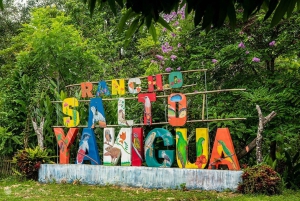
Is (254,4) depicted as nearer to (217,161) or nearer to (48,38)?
(217,161)

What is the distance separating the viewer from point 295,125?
7.03m

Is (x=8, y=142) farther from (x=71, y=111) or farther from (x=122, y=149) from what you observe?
(x=122, y=149)

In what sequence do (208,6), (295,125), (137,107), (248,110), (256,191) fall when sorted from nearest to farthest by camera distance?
(208,6), (256,191), (295,125), (248,110), (137,107)

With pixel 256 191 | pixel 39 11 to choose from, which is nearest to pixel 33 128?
pixel 39 11

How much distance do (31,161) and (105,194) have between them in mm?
2683

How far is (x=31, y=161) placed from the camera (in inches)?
355

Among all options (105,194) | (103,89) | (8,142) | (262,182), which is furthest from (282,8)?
(8,142)

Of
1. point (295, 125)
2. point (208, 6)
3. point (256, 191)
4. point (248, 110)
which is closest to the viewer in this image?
point (208, 6)

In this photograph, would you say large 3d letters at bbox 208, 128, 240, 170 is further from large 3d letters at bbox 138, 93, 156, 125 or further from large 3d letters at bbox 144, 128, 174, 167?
large 3d letters at bbox 138, 93, 156, 125

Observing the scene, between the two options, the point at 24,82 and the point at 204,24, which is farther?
the point at 24,82

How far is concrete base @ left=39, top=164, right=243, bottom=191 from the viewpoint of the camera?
6.93 metres

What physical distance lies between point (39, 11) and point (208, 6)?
1004cm

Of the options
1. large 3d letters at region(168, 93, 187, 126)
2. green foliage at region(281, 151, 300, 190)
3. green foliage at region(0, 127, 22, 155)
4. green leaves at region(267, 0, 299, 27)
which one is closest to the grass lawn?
green foliage at region(281, 151, 300, 190)

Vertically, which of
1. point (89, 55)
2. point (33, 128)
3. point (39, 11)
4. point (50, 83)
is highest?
point (39, 11)
